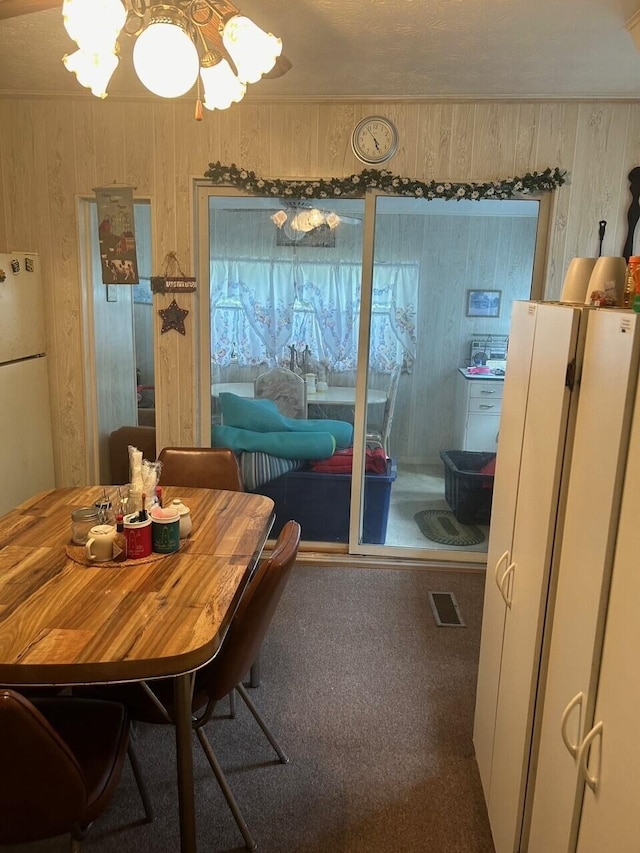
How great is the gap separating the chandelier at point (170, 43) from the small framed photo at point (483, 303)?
7.22 ft

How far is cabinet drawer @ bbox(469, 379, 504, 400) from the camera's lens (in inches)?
153

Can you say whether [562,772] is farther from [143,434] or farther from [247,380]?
[143,434]

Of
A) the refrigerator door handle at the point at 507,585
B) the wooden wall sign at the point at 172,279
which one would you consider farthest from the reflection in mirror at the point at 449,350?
the refrigerator door handle at the point at 507,585

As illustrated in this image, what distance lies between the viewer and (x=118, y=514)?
Result: 2135 millimetres

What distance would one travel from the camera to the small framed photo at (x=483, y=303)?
3646 mm

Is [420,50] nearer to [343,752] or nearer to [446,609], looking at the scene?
[446,609]

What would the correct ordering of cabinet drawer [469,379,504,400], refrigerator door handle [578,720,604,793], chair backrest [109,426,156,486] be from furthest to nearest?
chair backrest [109,426,156,486] < cabinet drawer [469,379,504,400] < refrigerator door handle [578,720,604,793]

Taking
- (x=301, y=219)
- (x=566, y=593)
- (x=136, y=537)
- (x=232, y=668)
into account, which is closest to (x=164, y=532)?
(x=136, y=537)

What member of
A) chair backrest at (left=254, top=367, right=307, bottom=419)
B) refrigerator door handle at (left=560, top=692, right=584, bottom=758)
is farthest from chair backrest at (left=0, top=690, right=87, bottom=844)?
chair backrest at (left=254, top=367, right=307, bottom=419)

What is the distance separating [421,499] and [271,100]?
8.51 ft

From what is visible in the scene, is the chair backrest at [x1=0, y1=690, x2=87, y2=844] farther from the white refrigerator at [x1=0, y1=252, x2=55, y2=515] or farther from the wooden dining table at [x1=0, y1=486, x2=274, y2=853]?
the white refrigerator at [x1=0, y1=252, x2=55, y2=515]

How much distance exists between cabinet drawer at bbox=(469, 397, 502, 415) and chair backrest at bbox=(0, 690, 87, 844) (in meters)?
3.14

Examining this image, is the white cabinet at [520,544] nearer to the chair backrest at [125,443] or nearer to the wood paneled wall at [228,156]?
the wood paneled wall at [228,156]

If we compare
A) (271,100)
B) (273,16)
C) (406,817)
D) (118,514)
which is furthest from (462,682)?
(271,100)
